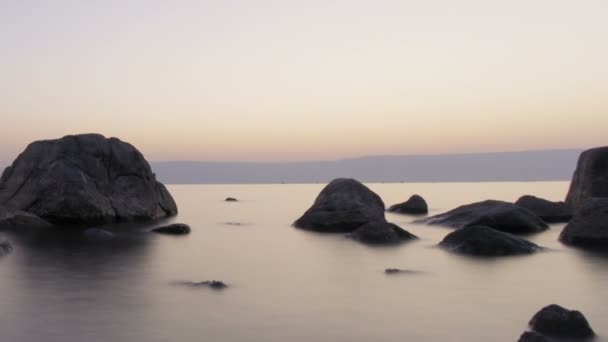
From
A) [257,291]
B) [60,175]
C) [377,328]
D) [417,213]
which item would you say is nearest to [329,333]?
[377,328]

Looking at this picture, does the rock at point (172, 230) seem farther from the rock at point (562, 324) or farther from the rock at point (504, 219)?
the rock at point (562, 324)

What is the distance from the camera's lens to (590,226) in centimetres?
2277

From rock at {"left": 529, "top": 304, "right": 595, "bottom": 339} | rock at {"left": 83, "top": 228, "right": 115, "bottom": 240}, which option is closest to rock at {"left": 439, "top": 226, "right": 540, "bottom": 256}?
rock at {"left": 529, "top": 304, "right": 595, "bottom": 339}

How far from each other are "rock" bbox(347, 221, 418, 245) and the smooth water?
2.87 feet

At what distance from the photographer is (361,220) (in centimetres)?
2903

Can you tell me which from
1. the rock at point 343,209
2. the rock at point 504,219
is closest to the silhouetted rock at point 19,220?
the rock at point 343,209

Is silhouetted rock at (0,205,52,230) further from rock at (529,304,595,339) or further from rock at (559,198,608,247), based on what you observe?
rock at (529,304,595,339)

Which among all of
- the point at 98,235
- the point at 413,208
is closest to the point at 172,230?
the point at 98,235

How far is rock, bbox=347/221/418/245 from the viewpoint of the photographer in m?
22.6

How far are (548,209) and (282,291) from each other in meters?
24.6

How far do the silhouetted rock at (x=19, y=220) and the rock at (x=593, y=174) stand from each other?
26484 millimetres

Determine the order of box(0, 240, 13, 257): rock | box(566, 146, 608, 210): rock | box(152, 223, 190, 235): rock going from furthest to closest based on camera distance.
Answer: box(566, 146, 608, 210): rock < box(152, 223, 190, 235): rock < box(0, 240, 13, 257): rock

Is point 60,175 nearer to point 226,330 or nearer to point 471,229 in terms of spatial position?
point 471,229

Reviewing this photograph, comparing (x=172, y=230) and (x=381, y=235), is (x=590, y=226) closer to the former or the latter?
(x=381, y=235)
